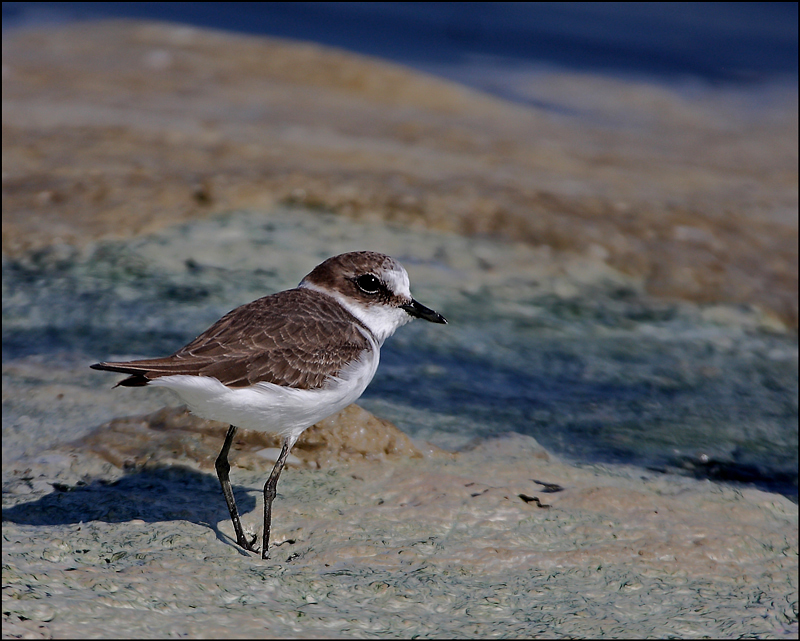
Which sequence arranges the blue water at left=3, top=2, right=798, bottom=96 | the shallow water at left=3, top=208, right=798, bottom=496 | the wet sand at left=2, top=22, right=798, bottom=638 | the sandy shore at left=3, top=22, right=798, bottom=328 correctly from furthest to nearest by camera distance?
the blue water at left=3, top=2, right=798, bottom=96 < the sandy shore at left=3, top=22, right=798, bottom=328 < the shallow water at left=3, top=208, right=798, bottom=496 < the wet sand at left=2, top=22, right=798, bottom=638

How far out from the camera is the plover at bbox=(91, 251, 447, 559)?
4098mm

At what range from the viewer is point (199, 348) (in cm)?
428

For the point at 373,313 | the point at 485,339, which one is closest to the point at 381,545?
the point at 373,313

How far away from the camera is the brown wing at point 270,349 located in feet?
13.5

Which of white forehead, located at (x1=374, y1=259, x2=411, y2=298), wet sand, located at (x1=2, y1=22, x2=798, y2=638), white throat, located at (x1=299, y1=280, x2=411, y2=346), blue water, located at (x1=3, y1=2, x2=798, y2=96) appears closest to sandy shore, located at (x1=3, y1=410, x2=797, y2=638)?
wet sand, located at (x1=2, y1=22, x2=798, y2=638)

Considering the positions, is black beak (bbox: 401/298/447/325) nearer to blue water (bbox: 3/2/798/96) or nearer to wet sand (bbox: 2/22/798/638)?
wet sand (bbox: 2/22/798/638)

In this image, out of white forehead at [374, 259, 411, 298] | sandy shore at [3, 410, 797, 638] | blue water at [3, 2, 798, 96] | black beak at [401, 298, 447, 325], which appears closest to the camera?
sandy shore at [3, 410, 797, 638]

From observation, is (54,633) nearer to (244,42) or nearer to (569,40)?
(244,42)

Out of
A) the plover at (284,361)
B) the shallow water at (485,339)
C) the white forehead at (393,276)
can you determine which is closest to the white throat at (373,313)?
the plover at (284,361)

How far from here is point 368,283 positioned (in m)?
4.95

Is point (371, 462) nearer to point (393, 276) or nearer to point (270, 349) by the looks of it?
point (393, 276)

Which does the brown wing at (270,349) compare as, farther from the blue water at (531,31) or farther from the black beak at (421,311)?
the blue water at (531,31)

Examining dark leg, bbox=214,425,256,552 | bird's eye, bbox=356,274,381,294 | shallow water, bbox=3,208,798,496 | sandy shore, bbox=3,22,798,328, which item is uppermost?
bird's eye, bbox=356,274,381,294

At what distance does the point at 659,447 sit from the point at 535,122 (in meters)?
10.2
